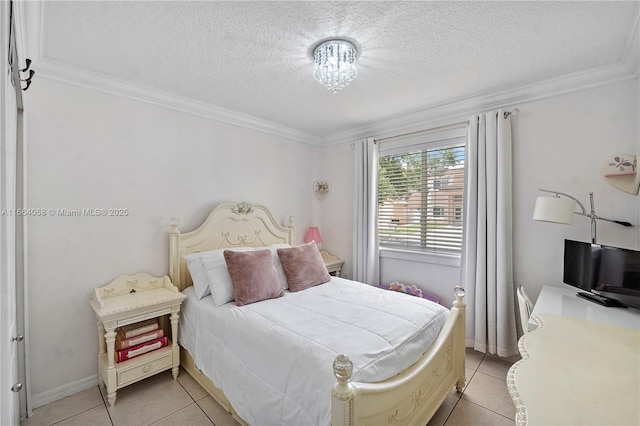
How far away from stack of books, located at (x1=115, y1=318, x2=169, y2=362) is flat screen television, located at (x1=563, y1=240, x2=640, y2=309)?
3.24 metres

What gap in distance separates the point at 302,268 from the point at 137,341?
1.42 metres

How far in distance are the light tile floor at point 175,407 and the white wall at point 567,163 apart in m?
1.00

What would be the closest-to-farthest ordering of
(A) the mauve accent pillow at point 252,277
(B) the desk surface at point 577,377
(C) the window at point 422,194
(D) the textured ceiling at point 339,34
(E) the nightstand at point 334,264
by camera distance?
(B) the desk surface at point 577,377
(D) the textured ceiling at point 339,34
(A) the mauve accent pillow at point 252,277
(C) the window at point 422,194
(E) the nightstand at point 334,264

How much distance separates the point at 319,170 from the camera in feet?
13.7

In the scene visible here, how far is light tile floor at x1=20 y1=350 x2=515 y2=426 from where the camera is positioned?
1.86 metres

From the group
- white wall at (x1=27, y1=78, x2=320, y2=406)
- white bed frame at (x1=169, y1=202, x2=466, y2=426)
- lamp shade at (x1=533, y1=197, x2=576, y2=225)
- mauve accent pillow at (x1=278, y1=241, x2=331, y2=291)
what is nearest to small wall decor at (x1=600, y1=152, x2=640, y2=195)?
lamp shade at (x1=533, y1=197, x2=576, y2=225)

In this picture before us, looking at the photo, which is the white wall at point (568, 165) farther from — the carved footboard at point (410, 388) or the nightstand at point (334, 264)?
the nightstand at point (334, 264)

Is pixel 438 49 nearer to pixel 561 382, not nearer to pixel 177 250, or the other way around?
pixel 561 382

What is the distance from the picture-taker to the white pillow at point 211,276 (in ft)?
7.37

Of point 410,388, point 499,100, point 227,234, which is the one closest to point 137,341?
point 227,234

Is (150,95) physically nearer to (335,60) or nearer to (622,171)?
(335,60)

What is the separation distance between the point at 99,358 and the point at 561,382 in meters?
2.86

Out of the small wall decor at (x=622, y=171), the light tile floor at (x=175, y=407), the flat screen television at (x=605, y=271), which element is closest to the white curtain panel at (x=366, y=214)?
the light tile floor at (x=175, y=407)

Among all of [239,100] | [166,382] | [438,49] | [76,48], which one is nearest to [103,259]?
[166,382]
